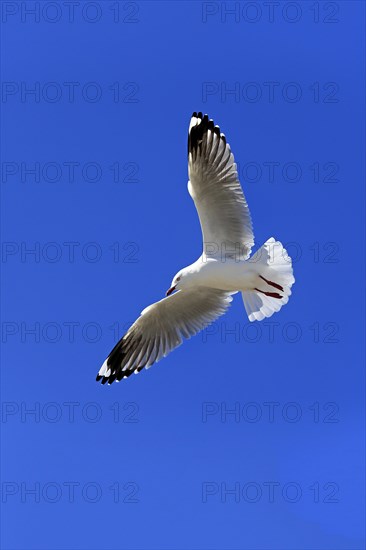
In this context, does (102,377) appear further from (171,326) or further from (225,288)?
(225,288)

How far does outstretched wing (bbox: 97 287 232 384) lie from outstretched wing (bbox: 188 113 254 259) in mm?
397

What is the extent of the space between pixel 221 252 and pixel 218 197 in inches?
12.3

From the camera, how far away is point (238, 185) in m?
4.90

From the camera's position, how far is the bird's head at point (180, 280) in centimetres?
497

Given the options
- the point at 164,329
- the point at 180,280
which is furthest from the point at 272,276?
the point at 164,329

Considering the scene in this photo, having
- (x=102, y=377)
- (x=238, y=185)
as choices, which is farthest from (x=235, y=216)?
(x=102, y=377)

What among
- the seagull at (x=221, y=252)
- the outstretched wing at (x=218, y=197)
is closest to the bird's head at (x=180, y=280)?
the seagull at (x=221, y=252)

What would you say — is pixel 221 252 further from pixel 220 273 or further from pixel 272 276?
pixel 272 276

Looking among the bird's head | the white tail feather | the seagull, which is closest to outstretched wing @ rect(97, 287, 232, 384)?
the seagull

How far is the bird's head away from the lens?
16.3 ft

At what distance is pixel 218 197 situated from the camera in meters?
4.88

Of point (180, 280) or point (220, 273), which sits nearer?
point (220, 273)

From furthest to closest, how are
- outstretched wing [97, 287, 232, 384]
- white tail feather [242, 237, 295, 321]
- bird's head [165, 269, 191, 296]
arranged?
1. outstretched wing [97, 287, 232, 384]
2. bird's head [165, 269, 191, 296]
3. white tail feather [242, 237, 295, 321]

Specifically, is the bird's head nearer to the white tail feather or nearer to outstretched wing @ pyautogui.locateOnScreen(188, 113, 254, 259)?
outstretched wing @ pyautogui.locateOnScreen(188, 113, 254, 259)
